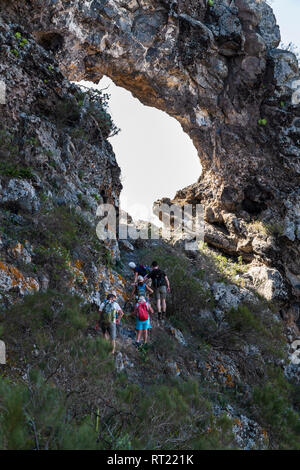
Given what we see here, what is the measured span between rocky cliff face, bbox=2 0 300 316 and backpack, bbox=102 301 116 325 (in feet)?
38.0

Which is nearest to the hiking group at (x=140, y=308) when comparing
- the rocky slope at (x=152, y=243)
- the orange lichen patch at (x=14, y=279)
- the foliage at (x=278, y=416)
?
the rocky slope at (x=152, y=243)

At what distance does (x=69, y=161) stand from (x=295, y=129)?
12.4m

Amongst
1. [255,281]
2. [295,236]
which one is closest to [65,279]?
[255,281]

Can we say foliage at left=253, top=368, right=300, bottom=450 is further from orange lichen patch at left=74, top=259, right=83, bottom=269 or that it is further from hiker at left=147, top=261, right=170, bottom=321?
orange lichen patch at left=74, top=259, right=83, bottom=269

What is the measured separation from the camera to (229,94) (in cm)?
1844

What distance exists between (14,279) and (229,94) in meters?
16.1

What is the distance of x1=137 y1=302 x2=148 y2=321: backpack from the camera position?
26.1ft

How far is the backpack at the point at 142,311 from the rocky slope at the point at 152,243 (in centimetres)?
61

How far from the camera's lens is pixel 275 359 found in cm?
1062

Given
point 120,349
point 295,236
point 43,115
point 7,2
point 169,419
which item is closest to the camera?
point 169,419

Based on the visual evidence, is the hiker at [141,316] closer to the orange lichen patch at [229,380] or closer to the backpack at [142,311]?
the backpack at [142,311]

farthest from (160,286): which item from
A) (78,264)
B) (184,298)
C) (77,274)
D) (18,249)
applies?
(18,249)

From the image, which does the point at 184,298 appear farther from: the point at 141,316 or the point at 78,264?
the point at 78,264
